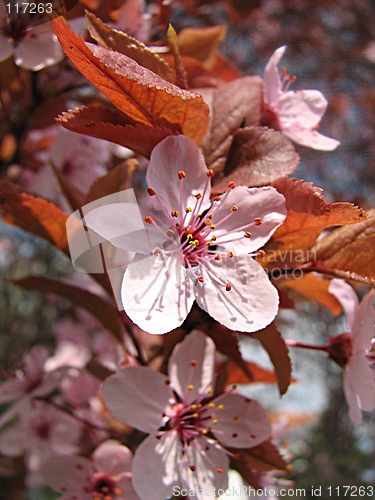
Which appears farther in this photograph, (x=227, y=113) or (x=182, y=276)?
(x=227, y=113)

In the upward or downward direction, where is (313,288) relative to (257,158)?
downward

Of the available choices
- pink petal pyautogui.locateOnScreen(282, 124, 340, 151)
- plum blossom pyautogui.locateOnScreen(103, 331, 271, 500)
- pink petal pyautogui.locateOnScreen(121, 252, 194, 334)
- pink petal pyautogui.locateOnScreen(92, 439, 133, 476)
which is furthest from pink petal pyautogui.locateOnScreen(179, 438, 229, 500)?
pink petal pyautogui.locateOnScreen(282, 124, 340, 151)

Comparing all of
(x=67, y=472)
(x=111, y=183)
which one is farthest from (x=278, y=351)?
(x=67, y=472)

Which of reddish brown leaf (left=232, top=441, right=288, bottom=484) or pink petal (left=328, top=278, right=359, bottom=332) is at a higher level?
pink petal (left=328, top=278, right=359, bottom=332)

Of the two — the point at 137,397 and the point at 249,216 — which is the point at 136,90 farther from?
the point at 137,397

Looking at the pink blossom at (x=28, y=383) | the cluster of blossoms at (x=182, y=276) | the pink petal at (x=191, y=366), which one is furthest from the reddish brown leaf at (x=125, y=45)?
the pink blossom at (x=28, y=383)

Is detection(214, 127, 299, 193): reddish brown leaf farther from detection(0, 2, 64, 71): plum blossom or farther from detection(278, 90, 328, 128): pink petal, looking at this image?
detection(0, 2, 64, 71): plum blossom
